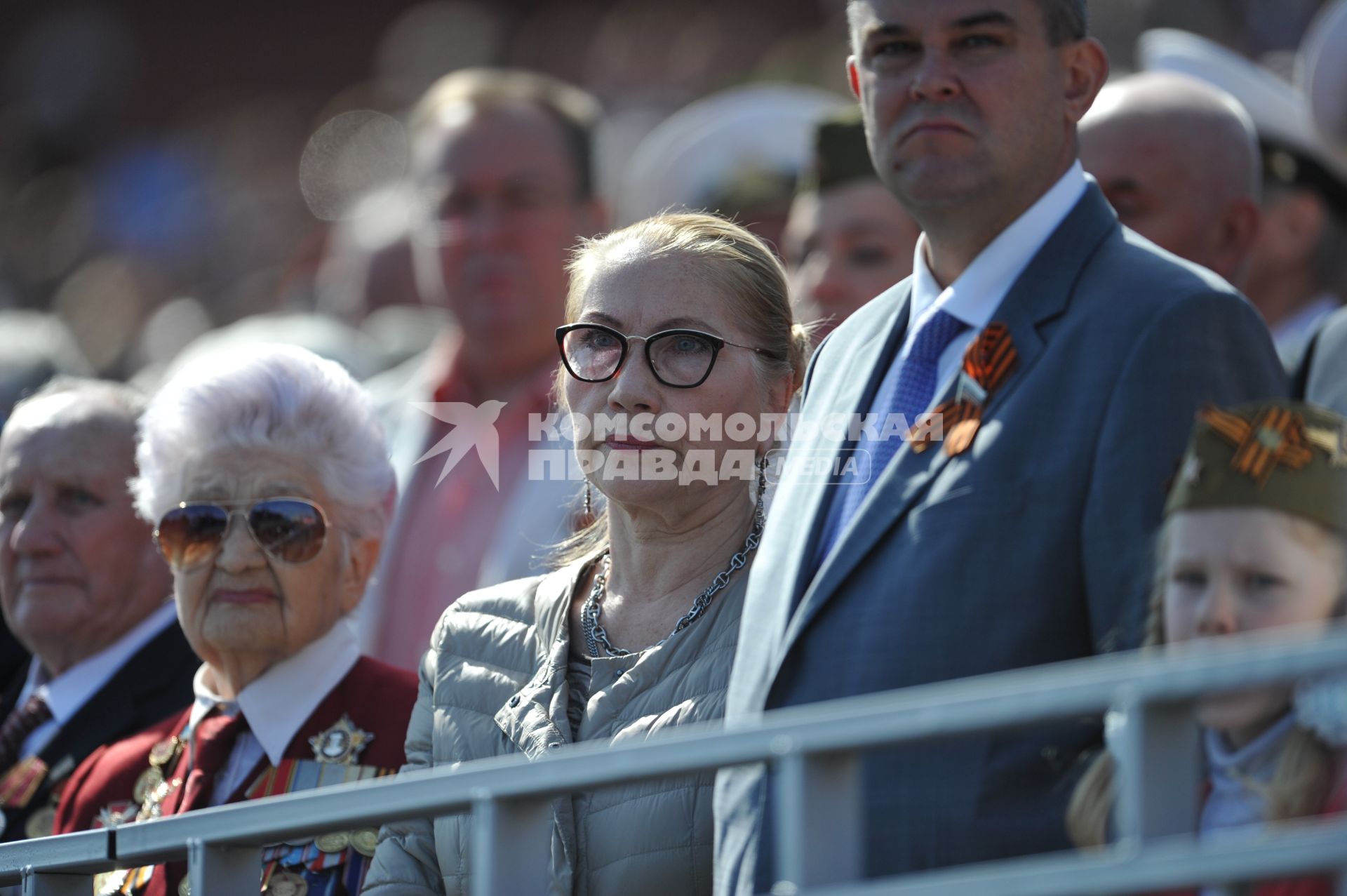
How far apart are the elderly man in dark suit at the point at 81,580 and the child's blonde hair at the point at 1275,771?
276 cm

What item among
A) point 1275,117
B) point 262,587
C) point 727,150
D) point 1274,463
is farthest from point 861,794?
point 727,150

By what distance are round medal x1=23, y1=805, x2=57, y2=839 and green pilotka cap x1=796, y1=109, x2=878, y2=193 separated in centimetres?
260

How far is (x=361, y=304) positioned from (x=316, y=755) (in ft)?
15.3

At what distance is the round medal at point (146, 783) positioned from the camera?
3.92m

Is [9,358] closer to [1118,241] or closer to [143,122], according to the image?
[1118,241]

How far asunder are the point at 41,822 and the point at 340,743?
0.94 metres

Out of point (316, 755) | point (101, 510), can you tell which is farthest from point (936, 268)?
point (101, 510)

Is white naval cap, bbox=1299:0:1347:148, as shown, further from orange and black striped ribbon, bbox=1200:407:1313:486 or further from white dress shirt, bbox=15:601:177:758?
white dress shirt, bbox=15:601:177:758

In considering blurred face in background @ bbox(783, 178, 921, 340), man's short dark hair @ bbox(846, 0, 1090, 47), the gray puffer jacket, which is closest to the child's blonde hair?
the gray puffer jacket

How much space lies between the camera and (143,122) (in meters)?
19.1

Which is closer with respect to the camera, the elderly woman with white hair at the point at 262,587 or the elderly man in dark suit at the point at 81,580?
the elderly woman with white hair at the point at 262,587

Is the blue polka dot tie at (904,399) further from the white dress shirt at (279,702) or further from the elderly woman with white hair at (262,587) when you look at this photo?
the white dress shirt at (279,702)

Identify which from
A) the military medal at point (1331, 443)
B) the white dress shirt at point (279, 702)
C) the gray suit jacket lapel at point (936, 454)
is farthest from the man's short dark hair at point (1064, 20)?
the white dress shirt at point (279, 702)

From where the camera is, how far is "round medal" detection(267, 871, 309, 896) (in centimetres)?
348
